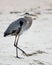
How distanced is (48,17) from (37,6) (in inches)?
104

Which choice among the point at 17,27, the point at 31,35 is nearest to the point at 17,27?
the point at 17,27

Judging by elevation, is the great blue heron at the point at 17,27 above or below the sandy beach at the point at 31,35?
above

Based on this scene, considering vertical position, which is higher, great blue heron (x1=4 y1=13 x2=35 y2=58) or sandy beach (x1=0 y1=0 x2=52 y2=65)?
great blue heron (x1=4 y1=13 x2=35 y2=58)

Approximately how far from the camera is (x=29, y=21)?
871cm

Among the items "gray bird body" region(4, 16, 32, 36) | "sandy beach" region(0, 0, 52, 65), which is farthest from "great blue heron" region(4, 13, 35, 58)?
"sandy beach" region(0, 0, 52, 65)

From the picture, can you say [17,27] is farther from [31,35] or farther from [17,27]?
[31,35]

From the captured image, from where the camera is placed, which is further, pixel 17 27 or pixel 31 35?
pixel 31 35

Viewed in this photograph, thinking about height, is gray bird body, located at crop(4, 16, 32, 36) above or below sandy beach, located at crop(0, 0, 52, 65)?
above

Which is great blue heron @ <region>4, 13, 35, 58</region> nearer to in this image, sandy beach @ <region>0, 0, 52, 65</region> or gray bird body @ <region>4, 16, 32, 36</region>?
gray bird body @ <region>4, 16, 32, 36</region>

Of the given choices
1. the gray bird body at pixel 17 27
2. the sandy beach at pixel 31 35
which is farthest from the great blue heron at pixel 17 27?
the sandy beach at pixel 31 35

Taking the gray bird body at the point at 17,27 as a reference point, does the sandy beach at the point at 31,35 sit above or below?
below

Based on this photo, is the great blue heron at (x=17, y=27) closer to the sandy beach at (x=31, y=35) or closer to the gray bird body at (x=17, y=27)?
the gray bird body at (x=17, y=27)

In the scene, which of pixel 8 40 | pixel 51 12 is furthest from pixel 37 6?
pixel 8 40

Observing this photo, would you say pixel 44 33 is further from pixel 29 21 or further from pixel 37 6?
pixel 37 6
